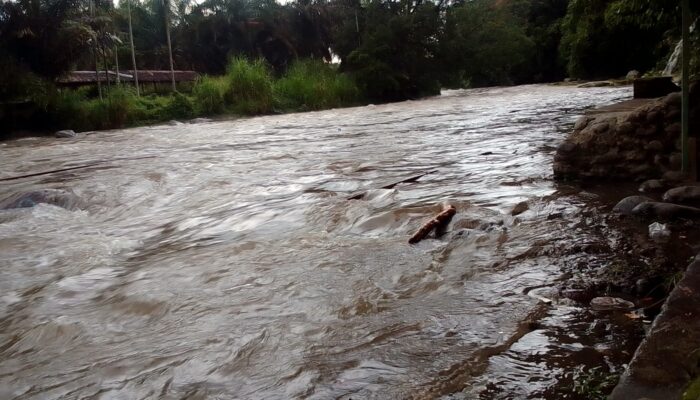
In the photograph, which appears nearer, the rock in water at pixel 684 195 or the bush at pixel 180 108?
the rock in water at pixel 684 195

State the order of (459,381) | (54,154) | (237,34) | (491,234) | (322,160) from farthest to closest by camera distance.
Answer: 1. (237,34)
2. (54,154)
3. (322,160)
4. (491,234)
5. (459,381)

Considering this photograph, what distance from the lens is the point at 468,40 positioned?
31016 mm

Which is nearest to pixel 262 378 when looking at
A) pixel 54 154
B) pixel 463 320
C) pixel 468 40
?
pixel 463 320

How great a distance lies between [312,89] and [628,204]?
18.8m

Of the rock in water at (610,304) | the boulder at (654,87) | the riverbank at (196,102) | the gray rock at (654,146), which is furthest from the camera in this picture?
the riverbank at (196,102)

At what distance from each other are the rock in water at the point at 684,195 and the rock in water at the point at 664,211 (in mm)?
230

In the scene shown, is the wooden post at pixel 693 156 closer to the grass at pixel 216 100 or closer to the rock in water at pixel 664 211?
the rock in water at pixel 664 211

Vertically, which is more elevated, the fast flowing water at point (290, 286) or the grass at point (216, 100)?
the grass at point (216, 100)

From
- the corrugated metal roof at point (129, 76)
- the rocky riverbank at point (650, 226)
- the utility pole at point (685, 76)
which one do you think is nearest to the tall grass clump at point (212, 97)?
the corrugated metal roof at point (129, 76)

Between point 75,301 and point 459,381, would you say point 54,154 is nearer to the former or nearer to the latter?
point 75,301

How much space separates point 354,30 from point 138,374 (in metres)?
28.6

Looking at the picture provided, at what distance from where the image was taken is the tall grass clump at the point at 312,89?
2111 centimetres

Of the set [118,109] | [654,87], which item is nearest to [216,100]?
[118,109]

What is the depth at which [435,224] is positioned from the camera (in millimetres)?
3439
